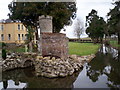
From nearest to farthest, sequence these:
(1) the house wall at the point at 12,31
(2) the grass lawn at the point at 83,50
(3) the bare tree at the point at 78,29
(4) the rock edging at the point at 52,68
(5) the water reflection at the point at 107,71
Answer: (5) the water reflection at the point at 107,71 → (4) the rock edging at the point at 52,68 → (2) the grass lawn at the point at 83,50 → (1) the house wall at the point at 12,31 → (3) the bare tree at the point at 78,29

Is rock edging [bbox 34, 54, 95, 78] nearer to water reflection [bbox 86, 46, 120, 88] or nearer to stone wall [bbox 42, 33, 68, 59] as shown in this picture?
stone wall [bbox 42, 33, 68, 59]

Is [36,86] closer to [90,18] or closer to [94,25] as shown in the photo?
[94,25]

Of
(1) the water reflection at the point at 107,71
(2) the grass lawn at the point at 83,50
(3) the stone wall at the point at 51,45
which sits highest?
(3) the stone wall at the point at 51,45

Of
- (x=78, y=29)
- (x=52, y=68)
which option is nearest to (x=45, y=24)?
(x=52, y=68)

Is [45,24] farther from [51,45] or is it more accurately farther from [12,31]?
[12,31]

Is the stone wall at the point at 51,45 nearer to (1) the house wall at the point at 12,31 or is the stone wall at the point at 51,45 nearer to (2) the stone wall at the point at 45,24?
(2) the stone wall at the point at 45,24

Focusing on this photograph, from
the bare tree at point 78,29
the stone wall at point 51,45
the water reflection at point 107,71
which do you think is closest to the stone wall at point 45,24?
the stone wall at point 51,45

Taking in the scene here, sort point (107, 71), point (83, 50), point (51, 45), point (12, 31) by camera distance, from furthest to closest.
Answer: point (12, 31)
point (83, 50)
point (51, 45)
point (107, 71)

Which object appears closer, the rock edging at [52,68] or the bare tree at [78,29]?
the rock edging at [52,68]

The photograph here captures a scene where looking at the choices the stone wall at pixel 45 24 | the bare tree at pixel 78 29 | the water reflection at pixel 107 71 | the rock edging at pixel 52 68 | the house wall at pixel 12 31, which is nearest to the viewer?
the water reflection at pixel 107 71

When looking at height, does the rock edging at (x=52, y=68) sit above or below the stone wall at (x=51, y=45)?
below

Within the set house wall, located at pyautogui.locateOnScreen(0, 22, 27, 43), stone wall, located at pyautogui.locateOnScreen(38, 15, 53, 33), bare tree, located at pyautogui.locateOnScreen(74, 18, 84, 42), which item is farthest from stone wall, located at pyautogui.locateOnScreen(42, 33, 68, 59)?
bare tree, located at pyautogui.locateOnScreen(74, 18, 84, 42)

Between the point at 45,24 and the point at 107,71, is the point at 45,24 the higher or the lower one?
the higher one

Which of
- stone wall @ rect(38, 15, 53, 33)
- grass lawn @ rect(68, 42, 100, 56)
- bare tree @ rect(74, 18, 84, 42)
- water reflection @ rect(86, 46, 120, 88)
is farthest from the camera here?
bare tree @ rect(74, 18, 84, 42)
